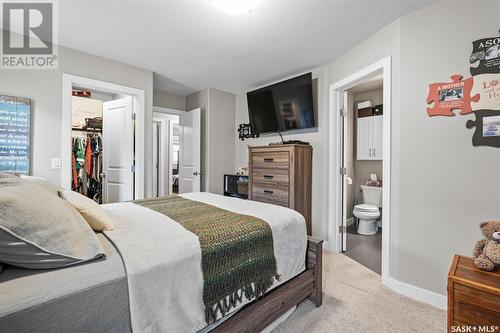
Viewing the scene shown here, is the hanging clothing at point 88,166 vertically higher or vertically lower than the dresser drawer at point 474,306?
higher

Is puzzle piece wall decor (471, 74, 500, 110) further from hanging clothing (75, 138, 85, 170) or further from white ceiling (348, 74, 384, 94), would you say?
hanging clothing (75, 138, 85, 170)

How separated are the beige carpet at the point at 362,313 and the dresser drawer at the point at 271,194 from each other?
1089mm

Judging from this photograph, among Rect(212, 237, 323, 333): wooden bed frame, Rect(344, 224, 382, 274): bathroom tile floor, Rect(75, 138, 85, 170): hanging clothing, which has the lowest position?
Rect(344, 224, 382, 274): bathroom tile floor

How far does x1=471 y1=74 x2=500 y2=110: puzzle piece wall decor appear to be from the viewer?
1.60 m

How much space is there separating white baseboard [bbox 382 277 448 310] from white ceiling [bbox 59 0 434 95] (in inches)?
94.0

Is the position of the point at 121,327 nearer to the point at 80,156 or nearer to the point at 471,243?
the point at 471,243

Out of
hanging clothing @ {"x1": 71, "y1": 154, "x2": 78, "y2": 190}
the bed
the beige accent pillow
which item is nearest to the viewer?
the bed

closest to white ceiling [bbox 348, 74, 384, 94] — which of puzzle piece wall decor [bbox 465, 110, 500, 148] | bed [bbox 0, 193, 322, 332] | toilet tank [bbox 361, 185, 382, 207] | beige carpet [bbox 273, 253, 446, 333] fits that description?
toilet tank [bbox 361, 185, 382, 207]

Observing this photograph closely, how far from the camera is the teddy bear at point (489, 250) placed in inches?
50.5

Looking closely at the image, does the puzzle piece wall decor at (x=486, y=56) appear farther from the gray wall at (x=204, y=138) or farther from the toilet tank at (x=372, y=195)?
the gray wall at (x=204, y=138)

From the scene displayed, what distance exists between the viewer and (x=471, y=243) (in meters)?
1.70

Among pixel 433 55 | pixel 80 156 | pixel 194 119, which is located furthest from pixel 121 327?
pixel 80 156

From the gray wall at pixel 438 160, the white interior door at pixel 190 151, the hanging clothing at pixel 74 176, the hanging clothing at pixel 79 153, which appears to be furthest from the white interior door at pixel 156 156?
the gray wall at pixel 438 160

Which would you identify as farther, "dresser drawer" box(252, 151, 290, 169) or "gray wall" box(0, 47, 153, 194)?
"dresser drawer" box(252, 151, 290, 169)
